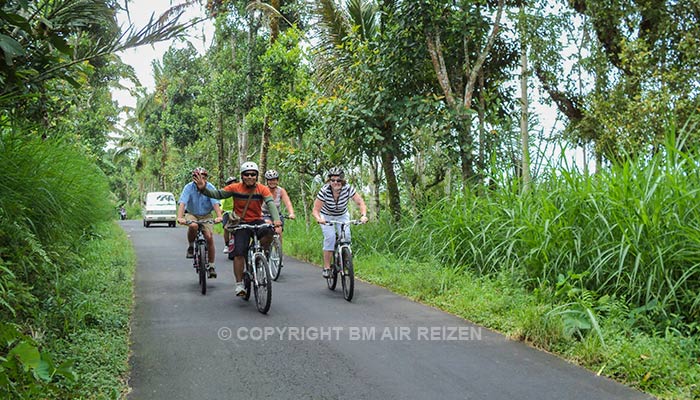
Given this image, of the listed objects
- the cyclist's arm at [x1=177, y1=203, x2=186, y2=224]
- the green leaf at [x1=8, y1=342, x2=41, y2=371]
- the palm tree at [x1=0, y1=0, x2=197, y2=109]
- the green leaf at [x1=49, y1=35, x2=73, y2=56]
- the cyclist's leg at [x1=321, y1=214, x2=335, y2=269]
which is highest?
the palm tree at [x1=0, y1=0, x2=197, y2=109]

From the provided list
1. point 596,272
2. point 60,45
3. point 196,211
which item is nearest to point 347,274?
point 196,211

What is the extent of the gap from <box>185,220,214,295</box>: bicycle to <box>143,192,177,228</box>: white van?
22767 mm

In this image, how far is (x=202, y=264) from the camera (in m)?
8.82

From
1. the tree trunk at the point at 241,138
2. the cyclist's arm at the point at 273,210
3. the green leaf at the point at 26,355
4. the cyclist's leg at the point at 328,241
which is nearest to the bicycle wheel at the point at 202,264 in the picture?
the cyclist's arm at the point at 273,210

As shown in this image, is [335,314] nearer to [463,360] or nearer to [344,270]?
[344,270]

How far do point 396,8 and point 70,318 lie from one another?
27.6 ft

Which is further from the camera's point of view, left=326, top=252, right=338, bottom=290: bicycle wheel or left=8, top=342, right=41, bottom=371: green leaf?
left=326, top=252, right=338, bottom=290: bicycle wheel

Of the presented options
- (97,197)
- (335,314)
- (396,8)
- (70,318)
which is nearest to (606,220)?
(335,314)

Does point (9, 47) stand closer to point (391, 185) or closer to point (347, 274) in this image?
point (347, 274)

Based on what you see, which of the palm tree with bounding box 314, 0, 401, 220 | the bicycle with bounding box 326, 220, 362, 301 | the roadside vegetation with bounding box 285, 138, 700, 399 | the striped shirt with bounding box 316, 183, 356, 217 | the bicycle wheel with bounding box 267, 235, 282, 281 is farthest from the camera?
the palm tree with bounding box 314, 0, 401, 220

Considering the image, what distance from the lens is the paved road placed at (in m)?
4.46

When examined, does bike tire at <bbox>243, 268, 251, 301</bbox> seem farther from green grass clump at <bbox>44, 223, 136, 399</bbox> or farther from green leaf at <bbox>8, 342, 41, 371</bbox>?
green leaf at <bbox>8, 342, 41, 371</bbox>

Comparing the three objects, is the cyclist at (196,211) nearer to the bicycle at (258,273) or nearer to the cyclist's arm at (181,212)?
the cyclist's arm at (181,212)

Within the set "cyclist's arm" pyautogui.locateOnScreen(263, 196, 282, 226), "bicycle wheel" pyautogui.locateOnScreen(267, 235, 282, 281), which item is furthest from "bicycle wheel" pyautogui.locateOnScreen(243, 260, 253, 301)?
"bicycle wheel" pyautogui.locateOnScreen(267, 235, 282, 281)
